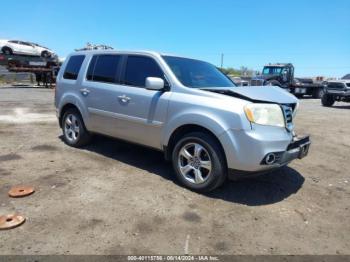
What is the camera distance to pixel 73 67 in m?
6.57

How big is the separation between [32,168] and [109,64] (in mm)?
2034

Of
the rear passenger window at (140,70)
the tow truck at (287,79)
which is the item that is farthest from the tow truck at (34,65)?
the rear passenger window at (140,70)

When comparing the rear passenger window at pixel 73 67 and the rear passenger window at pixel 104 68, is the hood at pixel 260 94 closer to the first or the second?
the rear passenger window at pixel 104 68

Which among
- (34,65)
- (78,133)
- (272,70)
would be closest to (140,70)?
(78,133)

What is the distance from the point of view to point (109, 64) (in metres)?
5.87

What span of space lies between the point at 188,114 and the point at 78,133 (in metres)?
2.77

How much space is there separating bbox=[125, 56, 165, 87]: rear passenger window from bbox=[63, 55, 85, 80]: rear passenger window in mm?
1353

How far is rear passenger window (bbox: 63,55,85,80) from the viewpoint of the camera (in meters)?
6.45

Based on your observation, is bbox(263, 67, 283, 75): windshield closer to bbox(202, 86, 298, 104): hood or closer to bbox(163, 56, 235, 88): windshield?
bbox(163, 56, 235, 88): windshield

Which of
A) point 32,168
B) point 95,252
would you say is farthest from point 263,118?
point 32,168

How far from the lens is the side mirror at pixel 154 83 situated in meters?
4.70

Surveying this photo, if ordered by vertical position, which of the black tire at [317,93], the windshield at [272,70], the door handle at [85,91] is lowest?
the black tire at [317,93]

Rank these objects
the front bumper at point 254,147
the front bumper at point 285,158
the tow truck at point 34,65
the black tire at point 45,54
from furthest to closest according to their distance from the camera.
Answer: the black tire at point 45,54
the tow truck at point 34,65
the front bumper at point 285,158
the front bumper at point 254,147

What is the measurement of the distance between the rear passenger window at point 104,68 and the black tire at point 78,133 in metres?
0.78
